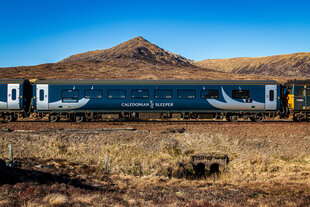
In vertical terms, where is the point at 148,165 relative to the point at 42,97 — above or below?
below

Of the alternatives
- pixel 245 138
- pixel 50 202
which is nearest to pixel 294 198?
pixel 245 138

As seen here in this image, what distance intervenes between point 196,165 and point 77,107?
12057mm

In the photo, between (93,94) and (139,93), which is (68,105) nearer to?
(93,94)

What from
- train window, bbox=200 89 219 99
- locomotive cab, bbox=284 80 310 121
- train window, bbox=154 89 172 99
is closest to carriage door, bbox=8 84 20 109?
train window, bbox=154 89 172 99

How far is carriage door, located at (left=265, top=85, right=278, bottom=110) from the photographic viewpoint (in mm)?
23953

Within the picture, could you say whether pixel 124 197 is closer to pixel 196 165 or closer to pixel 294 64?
pixel 196 165

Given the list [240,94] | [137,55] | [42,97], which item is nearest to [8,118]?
[42,97]

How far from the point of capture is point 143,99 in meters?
23.5

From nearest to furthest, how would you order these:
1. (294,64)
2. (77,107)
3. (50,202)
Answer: (50,202) < (77,107) < (294,64)

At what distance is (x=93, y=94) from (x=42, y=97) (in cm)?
440

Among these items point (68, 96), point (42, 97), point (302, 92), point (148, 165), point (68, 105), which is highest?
point (302, 92)

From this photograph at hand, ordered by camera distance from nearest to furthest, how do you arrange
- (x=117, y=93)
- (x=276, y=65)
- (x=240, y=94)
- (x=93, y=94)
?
(x=93, y=94)
(x=117, y=93)
(x=240, y=94)
(x=276, y=65)

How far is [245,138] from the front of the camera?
18750mm

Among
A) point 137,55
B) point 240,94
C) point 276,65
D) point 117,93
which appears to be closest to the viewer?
point 117,93
